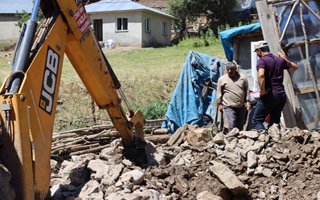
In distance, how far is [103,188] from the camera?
5785 millimetres

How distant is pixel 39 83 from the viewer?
4613 millimetres

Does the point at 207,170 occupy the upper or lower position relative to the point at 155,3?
lower

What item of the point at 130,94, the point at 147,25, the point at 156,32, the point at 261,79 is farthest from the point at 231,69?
the point at 156,32

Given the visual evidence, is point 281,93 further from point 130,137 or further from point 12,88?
point 12,88

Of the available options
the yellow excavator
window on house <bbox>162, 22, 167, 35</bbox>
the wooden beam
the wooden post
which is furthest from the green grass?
window on house <bbox>162, 22, 167, 35</bbox>

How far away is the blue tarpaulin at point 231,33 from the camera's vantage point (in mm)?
10984

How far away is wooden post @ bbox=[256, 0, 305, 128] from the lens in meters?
8.34

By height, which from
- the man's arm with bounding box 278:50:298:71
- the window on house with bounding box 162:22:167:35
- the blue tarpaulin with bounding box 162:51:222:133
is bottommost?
the blue tarpaulin with bounding box 162:51:222:133

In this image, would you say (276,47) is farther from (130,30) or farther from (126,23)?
(126,23)

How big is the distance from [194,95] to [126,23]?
23.0 meters

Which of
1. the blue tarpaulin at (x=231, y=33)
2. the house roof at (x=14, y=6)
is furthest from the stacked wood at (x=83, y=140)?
the house roof at (x=14, y=6)

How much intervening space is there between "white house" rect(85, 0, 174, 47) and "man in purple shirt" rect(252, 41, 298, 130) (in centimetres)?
2462

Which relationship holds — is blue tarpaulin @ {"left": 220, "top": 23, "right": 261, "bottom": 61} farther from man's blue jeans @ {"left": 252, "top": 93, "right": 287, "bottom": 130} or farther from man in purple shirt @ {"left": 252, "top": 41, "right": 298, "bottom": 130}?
man's blue jeans @ {"left": 252, "top": 93, "right": 287, "bottom": 130}

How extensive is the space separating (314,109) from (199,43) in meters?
21.8
